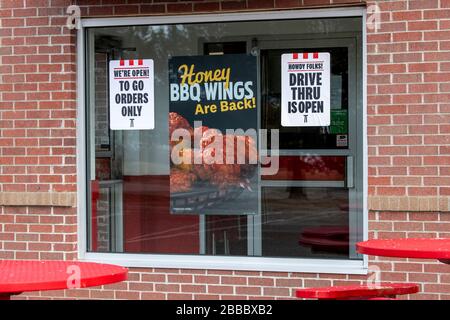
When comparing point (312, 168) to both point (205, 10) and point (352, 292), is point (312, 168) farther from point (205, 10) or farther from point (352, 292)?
point (352, 292)

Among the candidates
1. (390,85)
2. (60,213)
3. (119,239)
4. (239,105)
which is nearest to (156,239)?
(119,239)

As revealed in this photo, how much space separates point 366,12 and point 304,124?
1.02 meters

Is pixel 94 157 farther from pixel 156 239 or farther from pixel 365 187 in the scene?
pixel 365 187

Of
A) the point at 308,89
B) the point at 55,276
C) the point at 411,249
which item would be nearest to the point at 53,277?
the point at 55,276

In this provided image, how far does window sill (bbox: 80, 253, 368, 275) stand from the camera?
286 inches

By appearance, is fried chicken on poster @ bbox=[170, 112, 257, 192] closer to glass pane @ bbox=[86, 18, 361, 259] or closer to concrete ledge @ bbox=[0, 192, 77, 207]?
glass pane @ bbox=[86, 18, 361, 259]

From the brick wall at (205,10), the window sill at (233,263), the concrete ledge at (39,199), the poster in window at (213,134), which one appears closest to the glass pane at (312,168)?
the poster in window at (213,134)

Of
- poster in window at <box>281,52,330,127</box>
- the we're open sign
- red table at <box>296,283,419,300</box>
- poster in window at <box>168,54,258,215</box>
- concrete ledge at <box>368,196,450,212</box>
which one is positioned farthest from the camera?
the we're open sign

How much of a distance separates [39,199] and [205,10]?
2.09m

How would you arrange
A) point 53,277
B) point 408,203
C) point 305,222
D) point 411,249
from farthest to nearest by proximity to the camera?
1. point 305,222
2. point 408,203
3. point 411,249
4. point 53,277

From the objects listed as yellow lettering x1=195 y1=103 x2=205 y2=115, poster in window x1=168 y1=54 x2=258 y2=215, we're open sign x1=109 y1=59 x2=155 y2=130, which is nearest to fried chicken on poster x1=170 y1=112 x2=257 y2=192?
poster in window x1=168 y1=54 x2=258 y2=215

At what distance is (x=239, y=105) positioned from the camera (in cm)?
757

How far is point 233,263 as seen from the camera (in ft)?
24.5

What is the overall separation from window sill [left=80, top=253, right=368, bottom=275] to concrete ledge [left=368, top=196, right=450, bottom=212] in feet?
1.60
